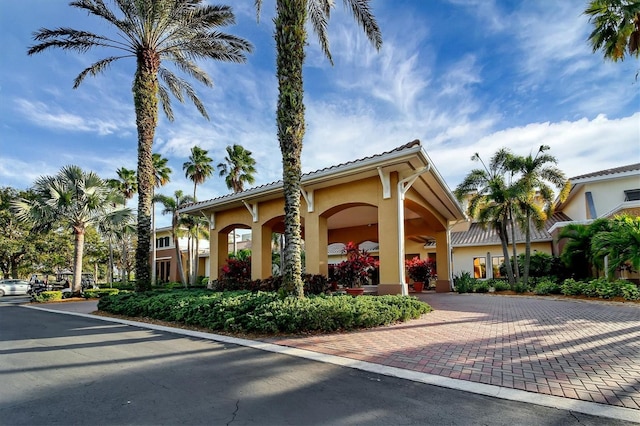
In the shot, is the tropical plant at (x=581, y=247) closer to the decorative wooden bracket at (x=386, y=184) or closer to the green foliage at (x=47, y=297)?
the decorative wooden bracket at (x=386, y=184)

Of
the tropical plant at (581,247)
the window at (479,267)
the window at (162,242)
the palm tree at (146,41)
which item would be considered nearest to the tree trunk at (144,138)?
the palm tree at (146,41)

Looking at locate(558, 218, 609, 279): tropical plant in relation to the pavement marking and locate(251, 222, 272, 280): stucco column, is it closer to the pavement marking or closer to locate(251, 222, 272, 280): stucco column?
locate(251, 222, 272, 280): stucco column

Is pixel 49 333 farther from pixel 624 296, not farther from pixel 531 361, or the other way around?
pixel 624 296

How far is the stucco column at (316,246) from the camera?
41.3 feet

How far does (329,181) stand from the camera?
12.1 meters

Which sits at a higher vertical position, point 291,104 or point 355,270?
point 291,104

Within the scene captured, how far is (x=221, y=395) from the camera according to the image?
4098 mm

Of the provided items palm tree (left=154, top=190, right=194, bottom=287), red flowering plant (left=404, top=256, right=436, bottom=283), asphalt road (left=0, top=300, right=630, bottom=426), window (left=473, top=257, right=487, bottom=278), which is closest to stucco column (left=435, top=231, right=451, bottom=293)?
red flowering plant (left=404, top=256, right=436, bottom=283)

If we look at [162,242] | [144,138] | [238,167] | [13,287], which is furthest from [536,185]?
[13,287]

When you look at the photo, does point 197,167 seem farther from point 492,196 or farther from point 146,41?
point 492,196

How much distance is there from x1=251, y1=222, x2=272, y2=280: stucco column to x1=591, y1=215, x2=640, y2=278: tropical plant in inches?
546

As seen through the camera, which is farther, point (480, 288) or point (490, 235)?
point (490, 235)

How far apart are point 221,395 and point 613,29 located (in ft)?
55.0

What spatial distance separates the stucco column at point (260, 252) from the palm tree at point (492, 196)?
37.9ft
